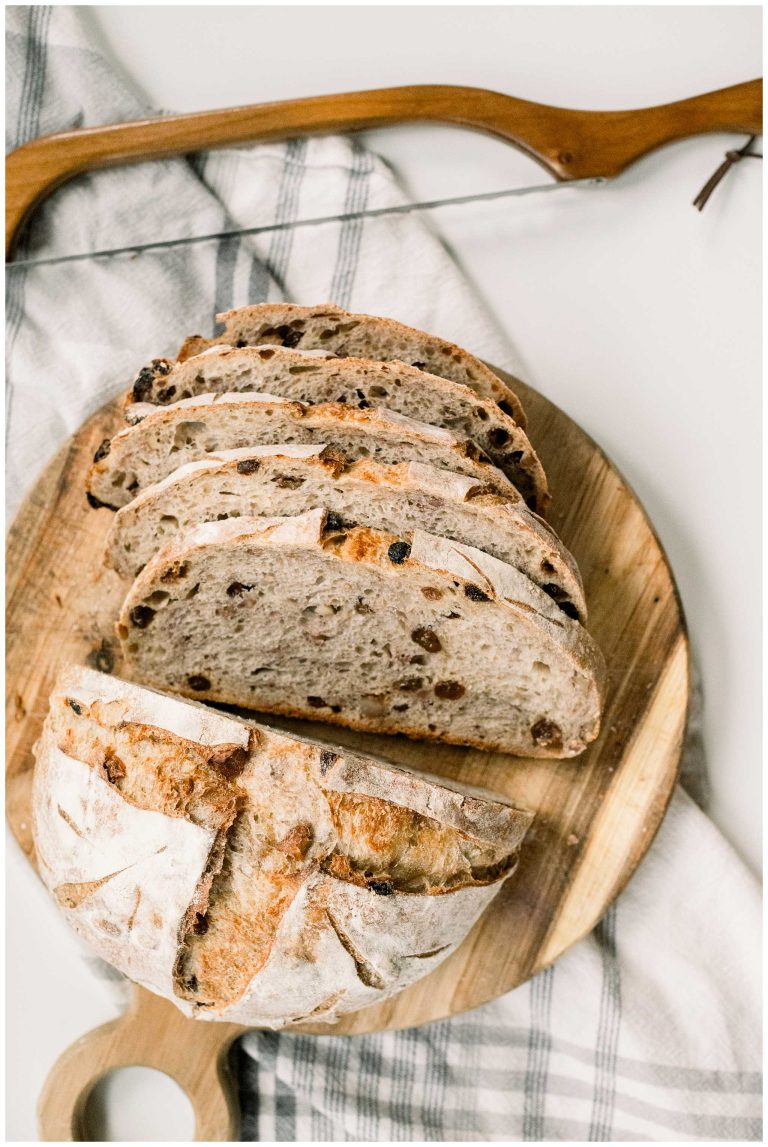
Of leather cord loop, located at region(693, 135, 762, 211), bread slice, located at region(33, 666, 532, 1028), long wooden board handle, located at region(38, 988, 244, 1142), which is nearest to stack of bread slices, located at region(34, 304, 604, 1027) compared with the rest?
bread slice, located at region(33, 666, 532, 1028)

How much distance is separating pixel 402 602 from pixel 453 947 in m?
0.86

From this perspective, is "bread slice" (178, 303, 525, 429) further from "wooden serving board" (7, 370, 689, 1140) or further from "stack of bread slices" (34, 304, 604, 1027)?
"wooden serving board" (7, 370, 689, 1140)

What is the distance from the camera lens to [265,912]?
219cm

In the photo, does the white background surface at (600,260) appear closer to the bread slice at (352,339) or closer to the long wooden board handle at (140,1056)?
the long wooden board handle at (140,1056)

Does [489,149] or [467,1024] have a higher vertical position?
[489,149]

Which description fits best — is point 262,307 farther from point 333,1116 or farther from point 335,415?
point 333,1116

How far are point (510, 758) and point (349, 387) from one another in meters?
1.09

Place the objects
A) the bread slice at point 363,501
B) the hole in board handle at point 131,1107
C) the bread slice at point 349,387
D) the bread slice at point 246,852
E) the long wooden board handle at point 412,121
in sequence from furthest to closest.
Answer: the hole in board handle at point 131,1107
the long wooden board handle at point 412,121
the bread slice at point 349,387
the bread slice at point 363,501
the bread slice at point 246,852

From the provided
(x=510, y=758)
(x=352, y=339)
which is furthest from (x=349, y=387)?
(x=510, y=758)

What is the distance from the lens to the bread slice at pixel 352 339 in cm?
249

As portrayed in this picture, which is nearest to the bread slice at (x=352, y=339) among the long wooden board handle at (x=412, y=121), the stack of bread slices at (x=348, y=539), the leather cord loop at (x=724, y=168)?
the stack of bread slices at (x=348, y=539)

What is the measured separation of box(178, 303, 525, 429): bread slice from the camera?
8.17 ft

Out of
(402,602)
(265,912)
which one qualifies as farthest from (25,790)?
(402,602)

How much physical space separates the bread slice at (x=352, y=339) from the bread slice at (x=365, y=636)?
19.2 inches
